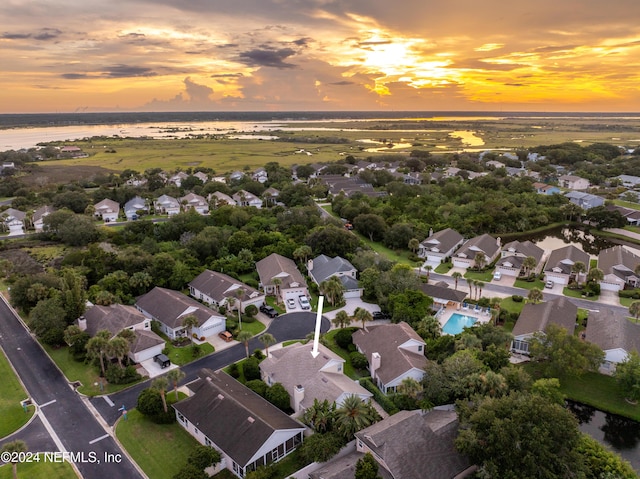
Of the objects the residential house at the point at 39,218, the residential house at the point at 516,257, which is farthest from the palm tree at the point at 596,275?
Result: the residential house at the point at 39,218

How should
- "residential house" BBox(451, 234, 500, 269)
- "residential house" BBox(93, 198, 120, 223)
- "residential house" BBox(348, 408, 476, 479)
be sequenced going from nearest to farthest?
1. "residential house" BBox(348, 408, 476, 479)
2. "residential house" BBox(451, 234, 500, 269)
3. "residential house" BBox(93, 198, 120, 223)

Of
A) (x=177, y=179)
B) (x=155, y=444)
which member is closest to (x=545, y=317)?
(x=155, y=444)

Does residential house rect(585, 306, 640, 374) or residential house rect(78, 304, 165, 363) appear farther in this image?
residential house rect(78, 304, 165, 363)

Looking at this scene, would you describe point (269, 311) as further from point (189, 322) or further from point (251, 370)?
point (251, 370)

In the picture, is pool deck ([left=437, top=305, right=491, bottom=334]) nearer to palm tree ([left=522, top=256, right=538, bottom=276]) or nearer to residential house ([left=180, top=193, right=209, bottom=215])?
palm tree ([left=522, top=256, right=538, bottom=276])

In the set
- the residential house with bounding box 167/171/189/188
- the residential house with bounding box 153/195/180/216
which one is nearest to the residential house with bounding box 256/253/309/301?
the residential house with bounding box 153/195/180/216

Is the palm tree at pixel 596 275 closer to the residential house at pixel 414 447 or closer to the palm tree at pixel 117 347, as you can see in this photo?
the residential house at pixel 414 447

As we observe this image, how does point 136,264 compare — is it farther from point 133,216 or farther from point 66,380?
A: point 133,216

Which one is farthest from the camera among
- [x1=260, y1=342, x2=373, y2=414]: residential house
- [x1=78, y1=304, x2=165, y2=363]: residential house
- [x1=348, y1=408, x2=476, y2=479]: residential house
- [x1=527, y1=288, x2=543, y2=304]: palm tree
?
[x1=527, y1=288, x2=543, y2=304]: palm tree
